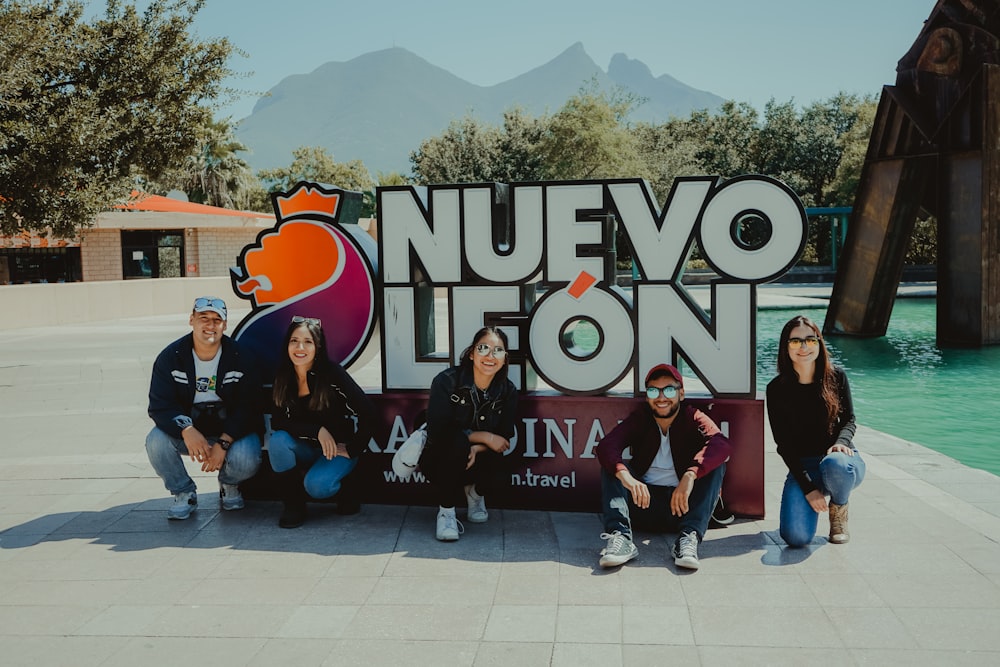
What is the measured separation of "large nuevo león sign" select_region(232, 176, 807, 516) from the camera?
19.1ft

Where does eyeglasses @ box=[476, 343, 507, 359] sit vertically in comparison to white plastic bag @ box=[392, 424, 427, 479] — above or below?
above

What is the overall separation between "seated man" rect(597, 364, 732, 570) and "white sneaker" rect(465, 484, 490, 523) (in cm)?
96

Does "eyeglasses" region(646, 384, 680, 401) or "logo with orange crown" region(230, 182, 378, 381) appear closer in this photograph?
"eyeglasses" region(646, 384, 680, 401)

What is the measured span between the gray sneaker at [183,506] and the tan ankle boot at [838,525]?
423 cm

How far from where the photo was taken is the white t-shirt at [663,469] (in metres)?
5.39

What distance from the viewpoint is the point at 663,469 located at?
5414 mm

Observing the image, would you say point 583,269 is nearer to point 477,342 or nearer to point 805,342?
point 477,342

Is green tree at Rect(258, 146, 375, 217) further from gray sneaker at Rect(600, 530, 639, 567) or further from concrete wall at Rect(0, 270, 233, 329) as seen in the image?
gray sneaker at Rect(600, 530, 639, 567)

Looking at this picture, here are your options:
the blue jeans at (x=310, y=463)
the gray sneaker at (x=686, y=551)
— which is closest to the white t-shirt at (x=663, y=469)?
the gray sneaker at (x=686, y=551)

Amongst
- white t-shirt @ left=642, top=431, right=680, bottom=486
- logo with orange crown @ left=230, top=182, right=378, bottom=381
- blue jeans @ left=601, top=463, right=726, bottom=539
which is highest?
logo with orange crown @ left=230, top=182, right=378, bottom=381

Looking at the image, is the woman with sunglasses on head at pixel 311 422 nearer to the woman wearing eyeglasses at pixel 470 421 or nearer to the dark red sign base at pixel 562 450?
the dark red sign base at pixel 562 450

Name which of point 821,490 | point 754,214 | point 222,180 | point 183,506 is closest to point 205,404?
point 183,506

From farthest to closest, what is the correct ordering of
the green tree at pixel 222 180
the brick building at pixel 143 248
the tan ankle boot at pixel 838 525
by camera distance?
the green tree at pixel 222 180
the brick building at pixel 143 248
the tan ankle boot at pixel 838 525


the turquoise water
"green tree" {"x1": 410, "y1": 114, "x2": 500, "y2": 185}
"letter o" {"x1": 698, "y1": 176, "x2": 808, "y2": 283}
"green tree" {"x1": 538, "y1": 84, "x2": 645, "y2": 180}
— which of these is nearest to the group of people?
"letter o" {"x1": 698, "y1": 176, "x2": 808, "y2": 283}
